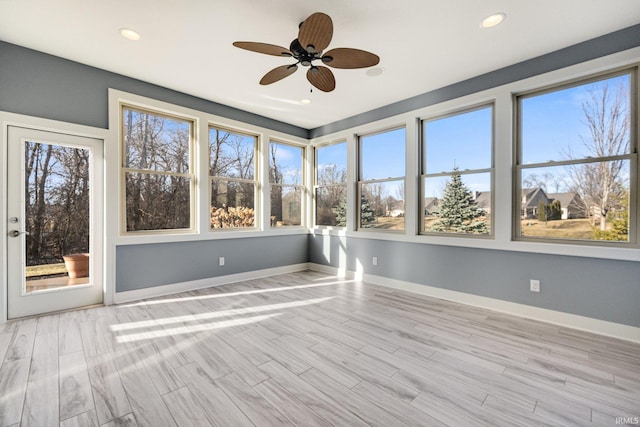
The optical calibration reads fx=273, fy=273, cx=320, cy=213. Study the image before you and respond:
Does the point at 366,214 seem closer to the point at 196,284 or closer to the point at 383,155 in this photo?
the point at 383,155

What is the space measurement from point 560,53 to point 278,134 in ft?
13.3

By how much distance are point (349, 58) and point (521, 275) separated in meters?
3.01

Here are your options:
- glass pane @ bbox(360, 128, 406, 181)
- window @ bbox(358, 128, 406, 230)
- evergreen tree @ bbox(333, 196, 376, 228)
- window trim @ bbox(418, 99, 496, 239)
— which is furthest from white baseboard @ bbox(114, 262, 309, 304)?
window trim @ bbox(418, 99, 496, 239)

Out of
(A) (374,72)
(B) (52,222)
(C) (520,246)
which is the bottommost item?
(C) (520,246)

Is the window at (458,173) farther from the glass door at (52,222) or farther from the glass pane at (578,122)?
the glass door at (52,222)

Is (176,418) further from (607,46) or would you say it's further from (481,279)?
(607,46)

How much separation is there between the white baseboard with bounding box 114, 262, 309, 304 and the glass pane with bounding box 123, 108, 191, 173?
65.6 inches

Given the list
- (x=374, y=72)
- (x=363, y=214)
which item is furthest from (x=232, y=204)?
(x=374, y=72)

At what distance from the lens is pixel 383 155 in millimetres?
4668

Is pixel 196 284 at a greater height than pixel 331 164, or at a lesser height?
lesser

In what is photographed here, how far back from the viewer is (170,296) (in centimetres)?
379

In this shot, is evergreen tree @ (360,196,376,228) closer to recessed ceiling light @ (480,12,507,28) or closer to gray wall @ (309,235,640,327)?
gray wall @ (309,235,640,327)

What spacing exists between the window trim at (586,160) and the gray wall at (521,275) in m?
0.20

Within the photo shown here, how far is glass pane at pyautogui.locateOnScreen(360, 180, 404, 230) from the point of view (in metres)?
4.41
